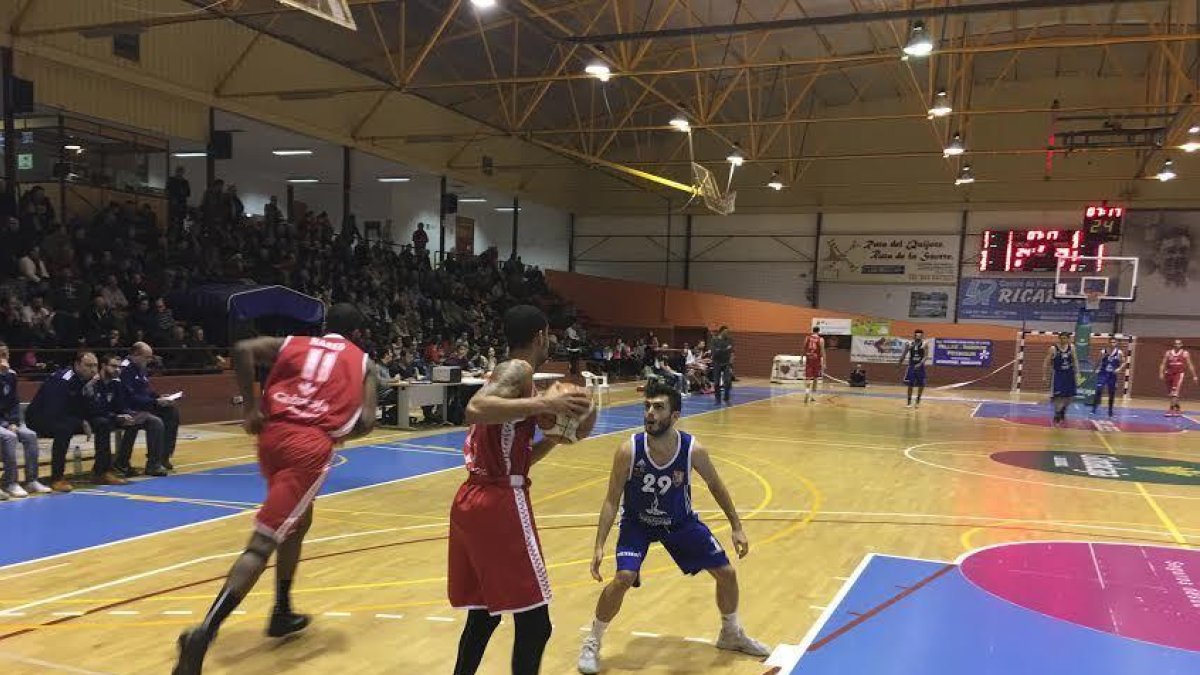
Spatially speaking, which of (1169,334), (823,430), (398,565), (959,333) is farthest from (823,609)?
(1169,334)

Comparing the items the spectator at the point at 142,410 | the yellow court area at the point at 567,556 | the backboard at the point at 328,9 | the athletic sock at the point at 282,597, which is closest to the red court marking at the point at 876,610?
the yellow court area at the point at 567,556

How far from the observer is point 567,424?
2916 mm

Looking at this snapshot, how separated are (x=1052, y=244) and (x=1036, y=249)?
0.49m

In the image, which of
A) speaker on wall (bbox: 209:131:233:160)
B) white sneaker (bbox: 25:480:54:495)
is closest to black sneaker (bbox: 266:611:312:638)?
white sneaker (bbox: 25:480:54:495)

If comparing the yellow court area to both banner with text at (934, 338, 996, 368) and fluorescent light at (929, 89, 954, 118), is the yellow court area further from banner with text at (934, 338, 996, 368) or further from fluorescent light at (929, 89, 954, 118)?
banner with text at (934, 338, 996, 368)

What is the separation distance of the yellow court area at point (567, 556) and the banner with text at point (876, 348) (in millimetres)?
16577

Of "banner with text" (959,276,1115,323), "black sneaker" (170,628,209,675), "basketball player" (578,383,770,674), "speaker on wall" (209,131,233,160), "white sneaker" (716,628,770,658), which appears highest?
"speaker on wall" (209,131,233,160)

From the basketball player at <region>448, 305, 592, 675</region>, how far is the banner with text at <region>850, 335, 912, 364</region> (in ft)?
92.7

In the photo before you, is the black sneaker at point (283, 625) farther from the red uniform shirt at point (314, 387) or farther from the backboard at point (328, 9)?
the backboard at point (328, 9)

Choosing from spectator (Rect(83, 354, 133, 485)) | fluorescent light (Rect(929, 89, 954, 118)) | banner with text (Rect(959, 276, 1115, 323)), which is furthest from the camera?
banner with text (Rect(959, 276, 1115, 323))

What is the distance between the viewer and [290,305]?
52.2ft

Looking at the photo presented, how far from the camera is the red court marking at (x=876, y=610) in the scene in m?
4.60

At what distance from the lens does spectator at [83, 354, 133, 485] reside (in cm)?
854

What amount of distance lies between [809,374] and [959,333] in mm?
10796
